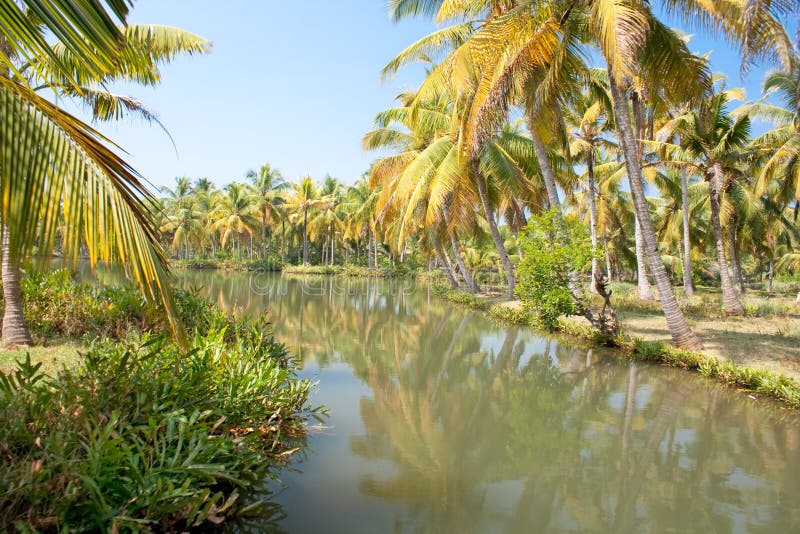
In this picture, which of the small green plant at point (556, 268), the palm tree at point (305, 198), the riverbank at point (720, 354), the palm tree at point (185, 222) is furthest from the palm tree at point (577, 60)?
the palm tree at point (185, 222)

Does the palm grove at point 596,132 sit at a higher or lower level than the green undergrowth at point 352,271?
higher

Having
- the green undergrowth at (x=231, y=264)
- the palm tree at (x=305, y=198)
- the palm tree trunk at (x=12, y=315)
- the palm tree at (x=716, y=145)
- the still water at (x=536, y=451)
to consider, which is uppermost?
the palm tree at (x=305, y=198)

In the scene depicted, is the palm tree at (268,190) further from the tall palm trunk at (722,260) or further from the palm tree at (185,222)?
the tall palm trunk at (722,260)

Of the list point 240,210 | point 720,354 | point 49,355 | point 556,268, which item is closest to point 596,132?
point 556,268

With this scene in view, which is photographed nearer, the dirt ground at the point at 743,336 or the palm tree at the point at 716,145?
the dirt ground at the point at 743,336

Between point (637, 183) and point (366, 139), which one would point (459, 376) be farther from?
point (366, 139)

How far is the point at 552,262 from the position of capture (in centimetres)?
1137

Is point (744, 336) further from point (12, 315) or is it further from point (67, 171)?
point (12, 315)

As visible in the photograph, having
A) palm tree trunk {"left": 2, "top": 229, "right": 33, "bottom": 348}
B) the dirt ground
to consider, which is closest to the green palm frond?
palm tree trunk {"left": 2, "top": 229, "right": 33, "bottom": 348}

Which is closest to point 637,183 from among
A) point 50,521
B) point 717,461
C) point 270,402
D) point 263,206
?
point 717,461

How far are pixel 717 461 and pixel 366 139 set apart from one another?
1807 cm

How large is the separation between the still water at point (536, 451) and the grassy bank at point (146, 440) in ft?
1.82

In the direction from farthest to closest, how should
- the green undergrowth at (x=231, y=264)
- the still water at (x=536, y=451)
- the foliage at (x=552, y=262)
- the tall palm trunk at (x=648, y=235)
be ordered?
the green undergrowth at (x=231, y=264), the foliage at (x=552, y=262), the tall palm trunk at (x=648, y=235), the still water at (x=536, y=451)

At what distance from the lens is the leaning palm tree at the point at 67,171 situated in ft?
7.87
